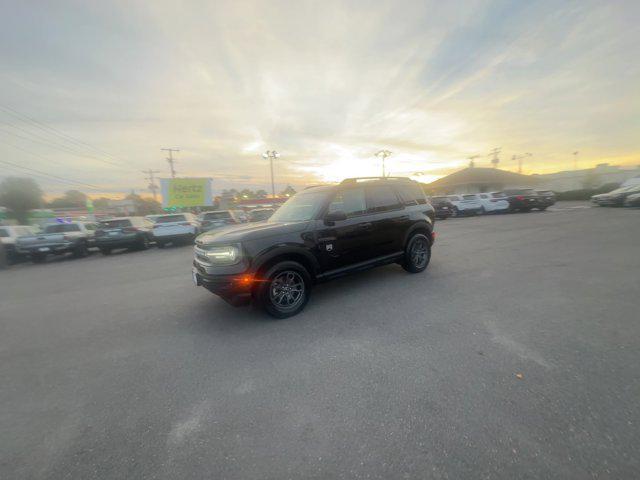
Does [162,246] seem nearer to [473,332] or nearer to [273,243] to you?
[273,243]

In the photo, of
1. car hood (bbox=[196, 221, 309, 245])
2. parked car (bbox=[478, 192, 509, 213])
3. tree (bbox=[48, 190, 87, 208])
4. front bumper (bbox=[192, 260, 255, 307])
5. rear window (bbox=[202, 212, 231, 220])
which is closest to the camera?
front bumper (bbox=[192, 260, 255, 307])

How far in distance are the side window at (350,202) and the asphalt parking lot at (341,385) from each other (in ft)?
4.83

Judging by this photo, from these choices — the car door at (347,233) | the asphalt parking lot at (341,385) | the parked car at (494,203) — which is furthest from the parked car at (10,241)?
the parked car at (494,203)

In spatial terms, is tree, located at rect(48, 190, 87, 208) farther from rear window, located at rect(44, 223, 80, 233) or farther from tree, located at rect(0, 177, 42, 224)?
rear window, located at rect(44, 223, 80, 233)

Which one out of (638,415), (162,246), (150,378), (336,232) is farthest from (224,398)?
(162,246)

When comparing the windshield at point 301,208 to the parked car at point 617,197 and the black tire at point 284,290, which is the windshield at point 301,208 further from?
the parked car at point 617,197

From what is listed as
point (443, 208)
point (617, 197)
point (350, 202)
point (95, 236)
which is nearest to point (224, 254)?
point (350, 202)

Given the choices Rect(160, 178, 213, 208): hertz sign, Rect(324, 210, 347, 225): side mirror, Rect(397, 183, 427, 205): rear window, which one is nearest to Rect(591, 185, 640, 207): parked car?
Rect(397, 183, 427, 205): rear window

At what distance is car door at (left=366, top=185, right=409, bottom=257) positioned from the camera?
15.4 feet

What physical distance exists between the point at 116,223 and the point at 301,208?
10865mm

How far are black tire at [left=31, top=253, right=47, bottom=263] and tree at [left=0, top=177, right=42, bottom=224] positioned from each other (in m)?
41.6

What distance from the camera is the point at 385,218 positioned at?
4.84m

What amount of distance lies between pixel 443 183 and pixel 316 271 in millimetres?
44104

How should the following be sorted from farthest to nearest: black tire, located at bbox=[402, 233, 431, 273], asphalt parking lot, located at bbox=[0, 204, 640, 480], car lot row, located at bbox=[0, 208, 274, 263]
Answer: car lot row, located at bbox=[0, 208, 274, 263]
black tire, located at bbox=[402, 233, 431, 273]
asphalt parking lot, located at bbox=[0, 204, 640, 480]
